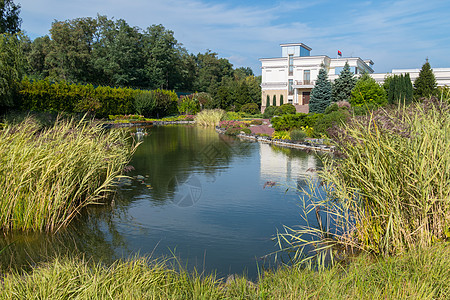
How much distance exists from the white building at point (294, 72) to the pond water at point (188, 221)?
28.6 meters

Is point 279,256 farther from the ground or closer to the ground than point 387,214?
closer to the ground

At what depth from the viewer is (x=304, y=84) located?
120 feet

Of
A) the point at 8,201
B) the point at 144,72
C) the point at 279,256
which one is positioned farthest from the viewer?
the point at 144,72

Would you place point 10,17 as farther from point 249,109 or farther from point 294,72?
point 294,72

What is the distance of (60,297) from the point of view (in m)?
2.46

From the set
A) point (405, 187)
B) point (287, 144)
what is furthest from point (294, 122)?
point (405, 187)

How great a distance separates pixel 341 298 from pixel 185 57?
47.5 meters

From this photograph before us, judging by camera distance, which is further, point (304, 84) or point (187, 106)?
point (304, 84)

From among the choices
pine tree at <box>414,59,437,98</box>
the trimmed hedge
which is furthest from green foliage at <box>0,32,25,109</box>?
pine tree at <box>414,59,437,98</box>

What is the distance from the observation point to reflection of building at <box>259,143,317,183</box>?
8.17m

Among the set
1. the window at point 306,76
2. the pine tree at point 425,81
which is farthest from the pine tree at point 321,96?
the window at point 306,76

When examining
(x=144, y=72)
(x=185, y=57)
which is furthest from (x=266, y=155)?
(x=185, y=57)

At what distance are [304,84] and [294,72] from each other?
1.98 m

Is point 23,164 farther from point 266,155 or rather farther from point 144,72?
point 144,72
